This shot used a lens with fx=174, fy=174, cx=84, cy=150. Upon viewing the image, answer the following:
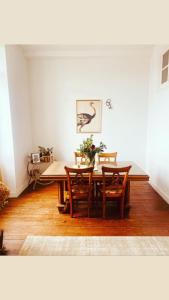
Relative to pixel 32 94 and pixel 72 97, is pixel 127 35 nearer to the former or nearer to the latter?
pixel 72 97

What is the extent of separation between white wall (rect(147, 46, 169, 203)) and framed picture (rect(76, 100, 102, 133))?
127cm

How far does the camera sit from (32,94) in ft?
14.3

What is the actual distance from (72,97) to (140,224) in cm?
322

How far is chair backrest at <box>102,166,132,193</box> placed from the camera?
2.41 meters

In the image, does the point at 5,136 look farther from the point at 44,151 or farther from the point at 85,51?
the point at 85,51

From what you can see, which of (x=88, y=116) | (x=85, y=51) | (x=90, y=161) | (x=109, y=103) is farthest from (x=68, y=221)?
(x=85, y=51)

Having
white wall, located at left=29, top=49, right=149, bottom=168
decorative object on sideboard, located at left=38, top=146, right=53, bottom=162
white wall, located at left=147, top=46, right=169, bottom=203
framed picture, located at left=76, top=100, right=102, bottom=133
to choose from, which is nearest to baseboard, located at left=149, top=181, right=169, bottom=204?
white wall, located at left=147, top=46, right=169, bottom=203

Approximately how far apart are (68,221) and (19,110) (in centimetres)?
248

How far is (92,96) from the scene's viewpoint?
4.34 meters

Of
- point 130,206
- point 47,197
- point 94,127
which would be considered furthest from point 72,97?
point 130,206

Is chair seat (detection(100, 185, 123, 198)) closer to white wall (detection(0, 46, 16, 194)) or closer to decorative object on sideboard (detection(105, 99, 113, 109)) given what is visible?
white wall (detection(0, 46, 16, 194))

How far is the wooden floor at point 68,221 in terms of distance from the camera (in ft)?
7.66

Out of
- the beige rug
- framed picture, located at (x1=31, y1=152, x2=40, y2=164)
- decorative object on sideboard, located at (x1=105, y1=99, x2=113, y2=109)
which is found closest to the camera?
the beige rug

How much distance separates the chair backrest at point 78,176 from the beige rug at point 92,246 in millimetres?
679
